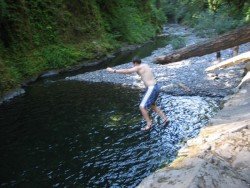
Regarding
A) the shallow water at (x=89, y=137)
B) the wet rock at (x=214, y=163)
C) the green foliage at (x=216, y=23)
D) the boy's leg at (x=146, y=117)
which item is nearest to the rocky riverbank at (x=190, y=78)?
the shallow water at (x=89, y=137)

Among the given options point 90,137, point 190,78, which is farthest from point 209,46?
point 190,78

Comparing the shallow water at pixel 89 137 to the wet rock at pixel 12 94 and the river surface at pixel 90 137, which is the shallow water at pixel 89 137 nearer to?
the river surface at pixel 90 137

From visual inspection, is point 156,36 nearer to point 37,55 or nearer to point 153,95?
point 37,55

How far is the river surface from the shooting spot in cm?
830

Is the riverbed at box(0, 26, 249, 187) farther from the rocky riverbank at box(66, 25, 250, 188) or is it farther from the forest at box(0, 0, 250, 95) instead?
the forest at box(0, 0, 250, 95)

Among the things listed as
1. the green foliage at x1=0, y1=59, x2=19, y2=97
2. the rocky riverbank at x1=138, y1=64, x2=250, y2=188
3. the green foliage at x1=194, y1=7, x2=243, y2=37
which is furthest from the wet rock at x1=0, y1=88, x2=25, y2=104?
the green foliage at x1=194, y1=7, x2=243, y2=37

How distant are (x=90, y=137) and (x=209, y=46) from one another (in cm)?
434

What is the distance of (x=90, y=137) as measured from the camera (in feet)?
34.7

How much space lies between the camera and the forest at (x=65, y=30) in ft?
65.1

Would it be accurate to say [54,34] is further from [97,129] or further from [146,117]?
[146,117]

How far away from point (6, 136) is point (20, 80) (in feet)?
27.8

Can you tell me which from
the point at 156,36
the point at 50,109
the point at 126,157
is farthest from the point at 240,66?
the point at 156,36

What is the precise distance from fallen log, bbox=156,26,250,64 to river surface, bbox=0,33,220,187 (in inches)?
85.0

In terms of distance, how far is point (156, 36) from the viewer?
4191 cm
